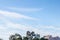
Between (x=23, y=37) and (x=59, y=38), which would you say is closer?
(x=23, y=37)

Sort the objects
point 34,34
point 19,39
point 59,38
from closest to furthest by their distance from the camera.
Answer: point 19,39, point 34,34, point 59,38

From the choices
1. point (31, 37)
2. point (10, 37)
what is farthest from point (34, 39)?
point (10, 37)

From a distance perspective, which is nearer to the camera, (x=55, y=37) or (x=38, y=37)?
(x=38, y=37)

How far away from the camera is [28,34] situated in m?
129

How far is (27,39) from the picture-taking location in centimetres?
12425

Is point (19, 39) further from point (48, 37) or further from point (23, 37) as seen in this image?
point (48, 37)

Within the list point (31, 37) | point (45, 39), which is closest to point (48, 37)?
point (45, 39)

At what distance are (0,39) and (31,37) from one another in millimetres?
16218

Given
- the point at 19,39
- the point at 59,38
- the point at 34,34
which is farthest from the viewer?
the point at 59,38

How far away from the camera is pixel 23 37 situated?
125m

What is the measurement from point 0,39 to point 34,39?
17.4m

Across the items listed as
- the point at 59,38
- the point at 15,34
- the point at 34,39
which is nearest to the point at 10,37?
the point at 15,34

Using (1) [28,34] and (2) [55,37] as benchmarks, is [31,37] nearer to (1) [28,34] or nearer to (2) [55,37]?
(1) [28,34]

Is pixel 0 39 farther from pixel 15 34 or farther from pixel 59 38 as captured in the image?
pixel 59 38
